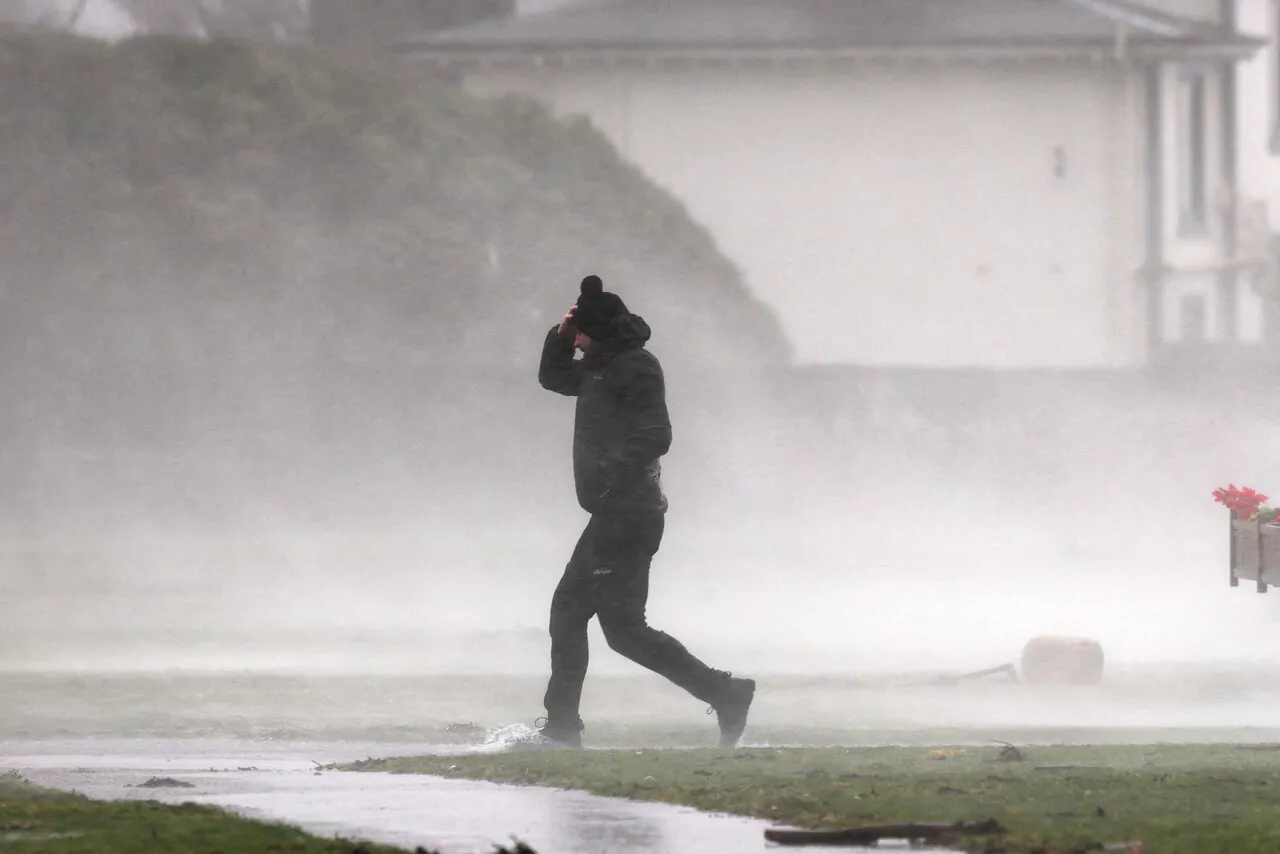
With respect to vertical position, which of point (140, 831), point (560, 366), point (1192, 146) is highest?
point (1192, 146)

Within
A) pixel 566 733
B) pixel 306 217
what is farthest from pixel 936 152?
pixel 566 733

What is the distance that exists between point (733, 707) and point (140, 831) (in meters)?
3.43

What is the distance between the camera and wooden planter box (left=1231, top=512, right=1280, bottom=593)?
9.55 metres

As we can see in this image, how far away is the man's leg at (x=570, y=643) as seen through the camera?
9.30 meters

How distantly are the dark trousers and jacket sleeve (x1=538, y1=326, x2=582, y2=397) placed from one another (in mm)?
502

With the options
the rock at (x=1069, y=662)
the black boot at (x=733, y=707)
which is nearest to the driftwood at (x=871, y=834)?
the black boot at (x=733, y=707)

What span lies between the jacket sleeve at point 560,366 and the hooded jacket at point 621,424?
15mm

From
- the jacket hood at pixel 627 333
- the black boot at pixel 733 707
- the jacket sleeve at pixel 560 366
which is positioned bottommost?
the black boot at pixel 733 707

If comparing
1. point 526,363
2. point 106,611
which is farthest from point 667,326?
point 106,611

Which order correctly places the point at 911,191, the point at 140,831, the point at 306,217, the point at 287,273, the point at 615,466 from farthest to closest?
the point at 911,191
the point at 306,217
the point at 287,273
the point at 615,466
the point at 140,831

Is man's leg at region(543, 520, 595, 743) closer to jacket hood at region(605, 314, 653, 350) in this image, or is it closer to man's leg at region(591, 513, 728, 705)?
man's leg at region(591, 513, 728, 705)

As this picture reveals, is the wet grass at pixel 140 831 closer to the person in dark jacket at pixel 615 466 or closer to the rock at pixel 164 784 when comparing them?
the rock at pixel 164 784

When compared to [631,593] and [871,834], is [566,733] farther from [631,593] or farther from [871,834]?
[871,834]

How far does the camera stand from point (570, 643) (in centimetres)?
941
